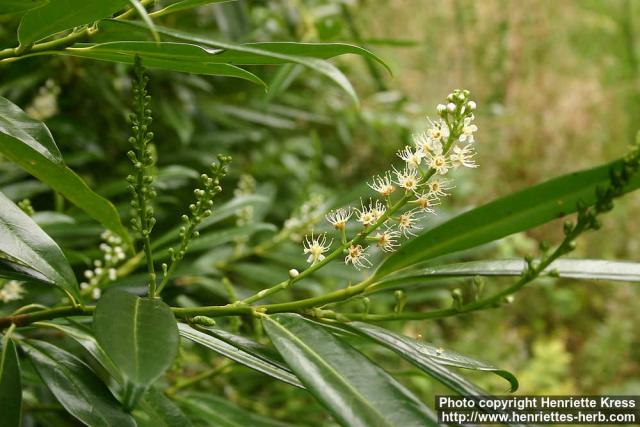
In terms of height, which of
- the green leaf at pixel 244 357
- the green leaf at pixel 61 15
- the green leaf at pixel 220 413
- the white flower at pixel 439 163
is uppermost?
the green leaf at pixel 61 15

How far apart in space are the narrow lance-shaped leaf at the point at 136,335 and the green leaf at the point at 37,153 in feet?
0.47

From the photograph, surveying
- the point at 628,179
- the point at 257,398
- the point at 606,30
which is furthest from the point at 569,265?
the point at 606,30

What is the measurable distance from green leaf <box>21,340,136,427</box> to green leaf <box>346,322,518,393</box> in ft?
0.84

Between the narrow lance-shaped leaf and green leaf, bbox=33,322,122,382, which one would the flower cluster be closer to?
green leaf, bbox=33,322,122,382

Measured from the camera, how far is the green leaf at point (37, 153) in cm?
64

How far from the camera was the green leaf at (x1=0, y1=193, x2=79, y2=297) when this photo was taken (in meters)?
0.62

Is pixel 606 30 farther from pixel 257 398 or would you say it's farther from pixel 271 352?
pixel 271 352

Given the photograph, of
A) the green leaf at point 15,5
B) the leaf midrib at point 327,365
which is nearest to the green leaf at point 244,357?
the leaf midrib at point 327,365

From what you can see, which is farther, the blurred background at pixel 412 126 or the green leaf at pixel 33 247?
the blurred background at pixel 412 126

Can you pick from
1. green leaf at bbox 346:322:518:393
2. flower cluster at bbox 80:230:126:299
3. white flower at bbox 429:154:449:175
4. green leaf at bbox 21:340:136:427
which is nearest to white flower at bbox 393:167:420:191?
white flower at bbox 429:154:449:175

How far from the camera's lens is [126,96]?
5.92ft

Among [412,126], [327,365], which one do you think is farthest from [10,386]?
[412,126]

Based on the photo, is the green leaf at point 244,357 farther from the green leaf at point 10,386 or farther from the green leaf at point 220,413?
the green leaf at point 220,413

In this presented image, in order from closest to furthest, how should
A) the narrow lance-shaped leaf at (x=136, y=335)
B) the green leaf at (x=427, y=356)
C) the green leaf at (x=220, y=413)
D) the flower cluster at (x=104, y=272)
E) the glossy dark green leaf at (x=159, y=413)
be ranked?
the narrow lance-shaped leaf at (x=136, y=335)
the green leaf at (x=427, y=356)
the glossy dark green leaf at (x=159, y=413)
the green leaf at (x=220, y=413)
the flower cluster at (x=104, y=272)
